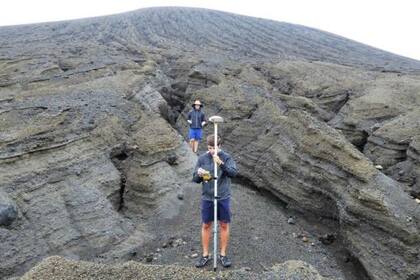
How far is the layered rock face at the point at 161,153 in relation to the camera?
9625mm

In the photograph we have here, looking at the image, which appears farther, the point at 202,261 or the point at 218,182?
the point at 202,261

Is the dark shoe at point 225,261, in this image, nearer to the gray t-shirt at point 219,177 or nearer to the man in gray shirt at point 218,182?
the man in gray shirt at point 218,182

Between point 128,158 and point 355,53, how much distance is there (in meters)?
30.4

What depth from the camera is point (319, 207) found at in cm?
1141

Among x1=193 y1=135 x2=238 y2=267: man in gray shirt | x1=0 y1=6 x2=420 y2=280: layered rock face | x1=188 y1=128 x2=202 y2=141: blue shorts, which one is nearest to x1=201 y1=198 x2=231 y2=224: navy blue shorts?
x1=193 y1=135 x2=238 y2=267: man in gray shirt

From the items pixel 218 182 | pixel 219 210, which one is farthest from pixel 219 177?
pixel 219 210

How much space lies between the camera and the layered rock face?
31.6ft

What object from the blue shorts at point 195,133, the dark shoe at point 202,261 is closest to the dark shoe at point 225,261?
the dark shoe at point 202,261

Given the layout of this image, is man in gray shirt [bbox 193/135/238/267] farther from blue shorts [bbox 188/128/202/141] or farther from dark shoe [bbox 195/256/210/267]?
blue shorts [bbox 188/128/202/141]

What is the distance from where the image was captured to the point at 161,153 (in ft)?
40.7

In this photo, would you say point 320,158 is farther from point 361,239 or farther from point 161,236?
point 161,236

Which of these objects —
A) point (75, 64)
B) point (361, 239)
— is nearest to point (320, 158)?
point (361, 239)

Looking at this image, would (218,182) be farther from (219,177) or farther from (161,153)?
(161,153)

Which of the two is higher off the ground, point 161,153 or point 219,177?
point 219,177
